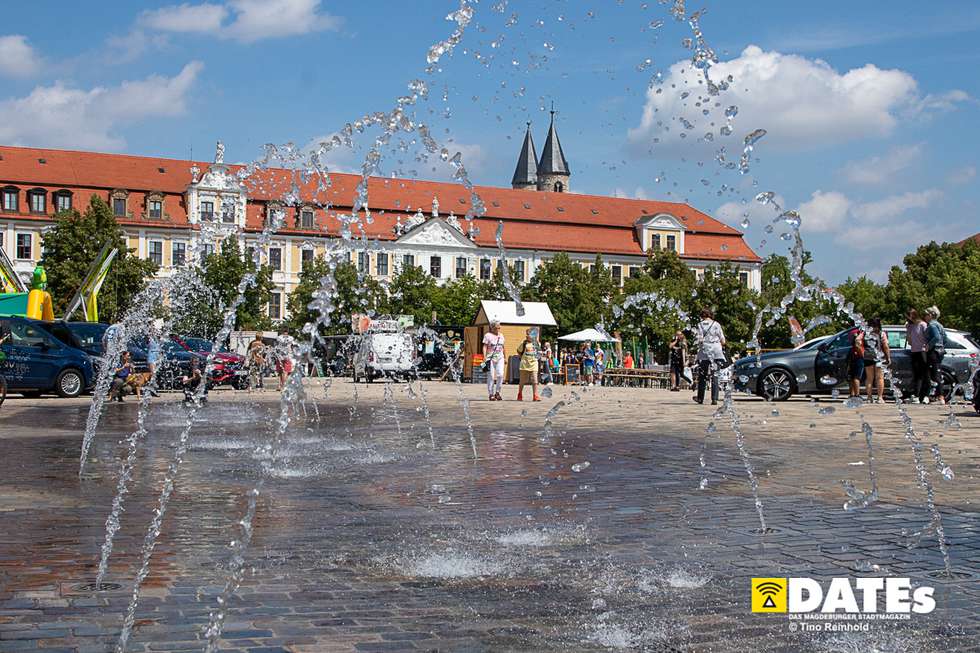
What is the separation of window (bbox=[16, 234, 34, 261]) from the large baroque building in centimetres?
8

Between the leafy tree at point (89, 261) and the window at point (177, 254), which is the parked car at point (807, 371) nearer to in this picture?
the leafy tree at point (89, 261)

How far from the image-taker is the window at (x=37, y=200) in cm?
8338

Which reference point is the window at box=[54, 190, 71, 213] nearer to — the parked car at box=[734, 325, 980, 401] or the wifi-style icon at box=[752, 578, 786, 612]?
the parked car at box=[734, 325, 980, 401]

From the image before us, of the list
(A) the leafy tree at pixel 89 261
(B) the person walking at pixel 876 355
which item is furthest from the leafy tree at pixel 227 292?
(B) the person walking at pixel 876 355

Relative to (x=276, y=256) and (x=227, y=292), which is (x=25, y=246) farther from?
(x=227, y=292)

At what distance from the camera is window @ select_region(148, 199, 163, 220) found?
3462 inches

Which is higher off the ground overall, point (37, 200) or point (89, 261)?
point (37, 200)

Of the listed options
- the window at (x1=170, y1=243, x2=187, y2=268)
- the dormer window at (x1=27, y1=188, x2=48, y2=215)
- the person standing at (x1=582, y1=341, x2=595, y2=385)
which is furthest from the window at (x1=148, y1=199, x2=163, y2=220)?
the person standing at (x1=582, y1=341, x2=595, y2=385)

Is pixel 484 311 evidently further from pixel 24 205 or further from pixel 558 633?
pixel 24 205

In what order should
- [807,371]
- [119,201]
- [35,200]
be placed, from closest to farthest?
[807,371], [35,200], [119,201]

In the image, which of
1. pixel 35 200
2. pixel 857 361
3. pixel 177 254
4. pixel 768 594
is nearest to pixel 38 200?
pixel 35 200

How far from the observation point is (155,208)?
289ft

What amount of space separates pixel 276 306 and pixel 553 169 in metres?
46.1

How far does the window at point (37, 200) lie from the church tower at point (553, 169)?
2321 inches
